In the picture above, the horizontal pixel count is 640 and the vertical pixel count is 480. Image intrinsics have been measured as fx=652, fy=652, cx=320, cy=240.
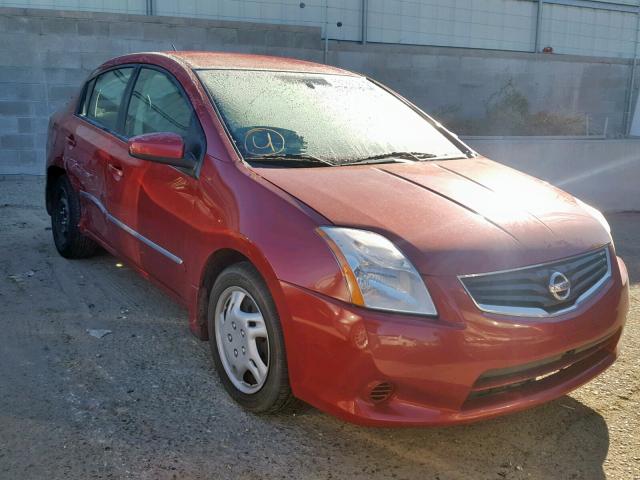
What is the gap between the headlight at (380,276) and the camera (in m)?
2.49

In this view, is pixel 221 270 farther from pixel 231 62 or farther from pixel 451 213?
pixel 231 62

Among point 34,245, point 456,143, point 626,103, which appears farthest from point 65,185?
point 626,103

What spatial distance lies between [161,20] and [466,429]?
27.1 ft

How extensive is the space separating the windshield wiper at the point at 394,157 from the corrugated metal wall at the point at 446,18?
354 inches

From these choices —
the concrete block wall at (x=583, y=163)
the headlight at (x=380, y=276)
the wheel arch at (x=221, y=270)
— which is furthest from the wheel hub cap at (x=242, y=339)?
the concrete block wall at (x=583, y=163)

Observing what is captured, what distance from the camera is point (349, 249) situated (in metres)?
2.57

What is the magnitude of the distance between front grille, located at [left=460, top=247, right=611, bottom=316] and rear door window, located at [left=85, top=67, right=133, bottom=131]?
9.24 feet

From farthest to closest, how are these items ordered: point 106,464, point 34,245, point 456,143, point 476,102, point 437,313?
point 476,102 < point 34,245 < point 456,143 < point 106,464 < point 437,313

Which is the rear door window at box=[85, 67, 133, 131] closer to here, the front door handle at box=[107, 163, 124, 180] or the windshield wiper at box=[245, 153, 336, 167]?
the front door handle at box=[107, 163, 124, 180]

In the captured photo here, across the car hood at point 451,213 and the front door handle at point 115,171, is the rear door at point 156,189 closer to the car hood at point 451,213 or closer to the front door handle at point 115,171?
the front door handle at point 115,171

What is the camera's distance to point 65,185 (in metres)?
5.10

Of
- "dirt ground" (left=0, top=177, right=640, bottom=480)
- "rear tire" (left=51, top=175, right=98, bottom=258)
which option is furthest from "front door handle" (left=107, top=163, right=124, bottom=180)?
"dirt ground" (left=0, top=177, right=640, bottom=480)

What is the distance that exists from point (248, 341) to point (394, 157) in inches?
53.4

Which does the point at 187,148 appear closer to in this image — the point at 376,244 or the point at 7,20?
the point at 376,244
